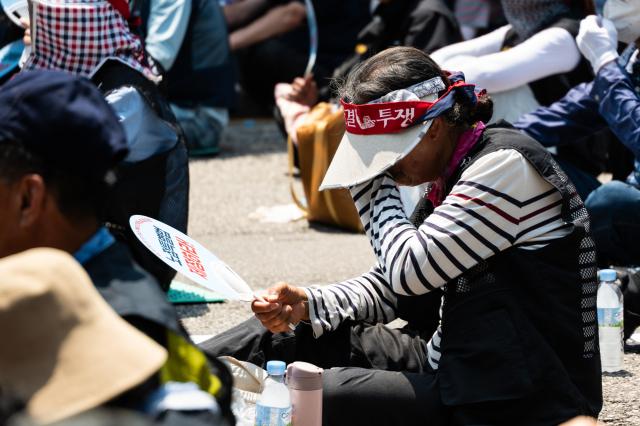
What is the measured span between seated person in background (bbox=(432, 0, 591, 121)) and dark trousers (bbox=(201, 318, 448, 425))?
2.13 metres

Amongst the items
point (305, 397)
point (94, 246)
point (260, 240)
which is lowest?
point (260, 240)

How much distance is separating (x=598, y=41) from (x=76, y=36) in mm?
2043

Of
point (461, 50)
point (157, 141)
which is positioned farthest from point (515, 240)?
point (461, 50)

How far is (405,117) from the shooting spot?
3.11 metres

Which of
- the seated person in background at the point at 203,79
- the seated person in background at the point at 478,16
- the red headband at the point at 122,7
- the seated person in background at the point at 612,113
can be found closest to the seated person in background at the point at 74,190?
the red headband at the point at 122,7

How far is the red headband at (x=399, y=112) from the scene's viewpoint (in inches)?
122

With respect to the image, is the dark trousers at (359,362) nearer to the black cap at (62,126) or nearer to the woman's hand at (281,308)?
the woman's hand at (281,308)

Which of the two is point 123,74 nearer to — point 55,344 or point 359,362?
point 359,362

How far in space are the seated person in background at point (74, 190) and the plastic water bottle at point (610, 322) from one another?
2186mm

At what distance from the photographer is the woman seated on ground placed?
9.62 feet

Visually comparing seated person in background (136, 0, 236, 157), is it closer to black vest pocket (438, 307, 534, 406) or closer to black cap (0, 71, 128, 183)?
black vest pocket (438, 307, 534, 406)

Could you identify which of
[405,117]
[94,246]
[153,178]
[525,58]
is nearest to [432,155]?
[405,117]

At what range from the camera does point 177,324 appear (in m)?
2.12

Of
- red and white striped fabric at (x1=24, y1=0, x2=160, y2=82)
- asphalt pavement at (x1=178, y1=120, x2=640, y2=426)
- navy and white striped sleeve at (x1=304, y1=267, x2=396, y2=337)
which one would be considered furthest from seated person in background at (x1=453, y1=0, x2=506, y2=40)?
navy and white striped sleeve at (x1=304, y1=267, x2=396, y2=337)
